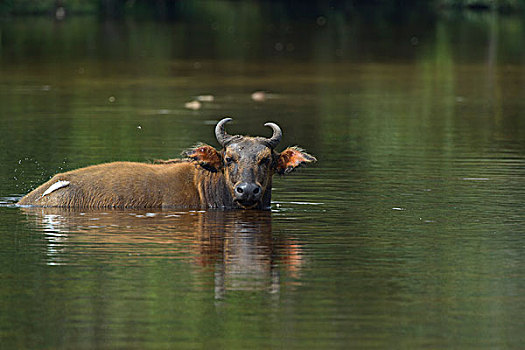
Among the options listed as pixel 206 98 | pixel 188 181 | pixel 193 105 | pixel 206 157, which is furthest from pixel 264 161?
pixel 206 98

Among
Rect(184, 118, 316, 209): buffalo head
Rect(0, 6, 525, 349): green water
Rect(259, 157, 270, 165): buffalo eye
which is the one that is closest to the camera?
Rect(0, 6, 525, 349): green water

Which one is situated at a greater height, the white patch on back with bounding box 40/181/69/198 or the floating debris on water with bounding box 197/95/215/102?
the floating debris on water with bounding box 197/95/215/102

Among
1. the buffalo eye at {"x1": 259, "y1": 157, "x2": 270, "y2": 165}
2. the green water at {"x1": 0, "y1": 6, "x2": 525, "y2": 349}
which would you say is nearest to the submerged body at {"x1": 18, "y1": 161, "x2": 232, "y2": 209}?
the green water at {"x1": 0, "y1": 6, "x2": 525, "y2": 349}

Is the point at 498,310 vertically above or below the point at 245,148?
below

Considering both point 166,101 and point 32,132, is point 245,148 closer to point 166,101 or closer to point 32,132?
point 32,132

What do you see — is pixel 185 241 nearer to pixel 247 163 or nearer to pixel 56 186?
pixel 247 163

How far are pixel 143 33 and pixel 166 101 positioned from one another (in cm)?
3653

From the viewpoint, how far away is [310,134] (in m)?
26.4

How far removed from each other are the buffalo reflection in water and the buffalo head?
0.28 metres

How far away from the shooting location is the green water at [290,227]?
1099cm

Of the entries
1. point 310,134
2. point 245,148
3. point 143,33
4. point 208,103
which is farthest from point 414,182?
point 143,33

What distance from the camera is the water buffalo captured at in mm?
16891

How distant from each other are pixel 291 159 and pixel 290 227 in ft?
5.16

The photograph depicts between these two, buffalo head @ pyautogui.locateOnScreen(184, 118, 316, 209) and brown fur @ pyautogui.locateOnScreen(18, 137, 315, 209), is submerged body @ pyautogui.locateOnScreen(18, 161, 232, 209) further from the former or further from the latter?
buffalo head @ pyautogui.locateOnScreen(184, 118, 316, 209)
